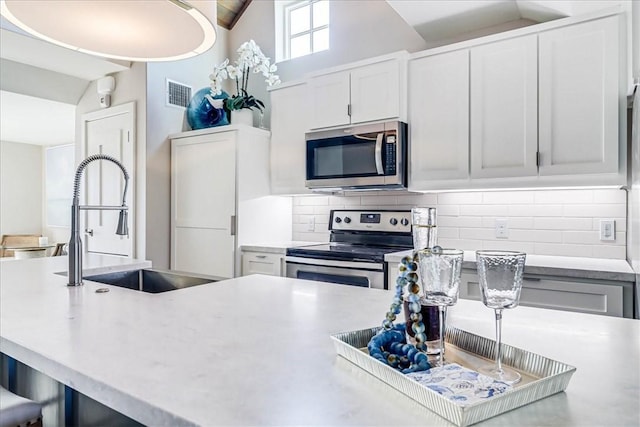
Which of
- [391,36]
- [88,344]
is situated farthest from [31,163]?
[88,344]

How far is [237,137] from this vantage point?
3287 mm

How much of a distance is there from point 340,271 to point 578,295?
1326 millimetres

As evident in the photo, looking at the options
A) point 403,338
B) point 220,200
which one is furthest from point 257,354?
point 220,200

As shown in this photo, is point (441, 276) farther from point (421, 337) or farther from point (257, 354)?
point (257, 354)

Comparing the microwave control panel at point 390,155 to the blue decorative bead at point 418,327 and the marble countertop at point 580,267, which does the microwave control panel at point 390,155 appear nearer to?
the marble countertop at point 580,267

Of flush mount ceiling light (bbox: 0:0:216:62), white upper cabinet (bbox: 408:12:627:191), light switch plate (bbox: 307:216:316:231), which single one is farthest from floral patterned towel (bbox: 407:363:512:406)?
light switch plate (bbox: 307:216:316:231)

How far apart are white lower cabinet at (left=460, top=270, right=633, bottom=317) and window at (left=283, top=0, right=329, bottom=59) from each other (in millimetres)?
2656

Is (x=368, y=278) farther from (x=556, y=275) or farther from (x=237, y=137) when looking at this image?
(x=237, y=137)

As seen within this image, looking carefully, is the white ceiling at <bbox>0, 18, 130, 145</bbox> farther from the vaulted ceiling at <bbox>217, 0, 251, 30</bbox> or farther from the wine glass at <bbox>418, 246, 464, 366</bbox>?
the wine glass at <bbox>418, 246, 464, 366</bbox>

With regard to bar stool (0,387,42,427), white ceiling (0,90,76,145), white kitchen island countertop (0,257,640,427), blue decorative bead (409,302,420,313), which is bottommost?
bar stool (0,387,42,427)

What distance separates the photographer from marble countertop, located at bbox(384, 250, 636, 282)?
1939mm

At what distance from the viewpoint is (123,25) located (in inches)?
59.6

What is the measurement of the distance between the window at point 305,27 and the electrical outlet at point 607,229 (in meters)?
2.55

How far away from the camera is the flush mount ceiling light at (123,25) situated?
1.37 meters
